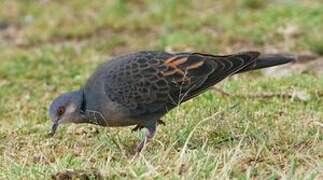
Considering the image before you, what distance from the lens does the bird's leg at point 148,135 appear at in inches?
234

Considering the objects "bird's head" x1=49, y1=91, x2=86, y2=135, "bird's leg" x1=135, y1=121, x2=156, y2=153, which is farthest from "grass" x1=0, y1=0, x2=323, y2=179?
"bird's head" x1=49, y1=91, x2=86, y2=135

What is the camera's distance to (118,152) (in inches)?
231

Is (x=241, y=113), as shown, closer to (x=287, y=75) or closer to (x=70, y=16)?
(x=287, y=75)

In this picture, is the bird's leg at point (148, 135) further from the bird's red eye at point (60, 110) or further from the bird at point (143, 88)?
the bird's red eye at point (60, 110)

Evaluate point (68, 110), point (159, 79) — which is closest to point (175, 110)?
point (159, 79)

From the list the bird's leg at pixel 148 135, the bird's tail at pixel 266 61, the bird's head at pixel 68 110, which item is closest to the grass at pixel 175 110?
the bird's leg at pixel 148 135

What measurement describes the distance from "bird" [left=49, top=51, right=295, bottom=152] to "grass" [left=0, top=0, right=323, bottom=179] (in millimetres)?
154

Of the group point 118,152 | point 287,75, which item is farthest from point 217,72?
point 287,75

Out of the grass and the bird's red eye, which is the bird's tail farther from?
the bird's red eye

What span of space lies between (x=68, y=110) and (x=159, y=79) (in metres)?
0.64

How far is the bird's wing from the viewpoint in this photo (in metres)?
6.08

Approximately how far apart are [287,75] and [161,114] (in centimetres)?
230

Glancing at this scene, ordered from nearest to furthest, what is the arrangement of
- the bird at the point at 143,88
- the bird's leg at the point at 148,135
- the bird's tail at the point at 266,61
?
the bird's leg at the point at 148,135, the bird at the point at 143,88, the bird's tail at the point at 266,61

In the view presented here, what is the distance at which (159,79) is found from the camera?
611 centimetres
